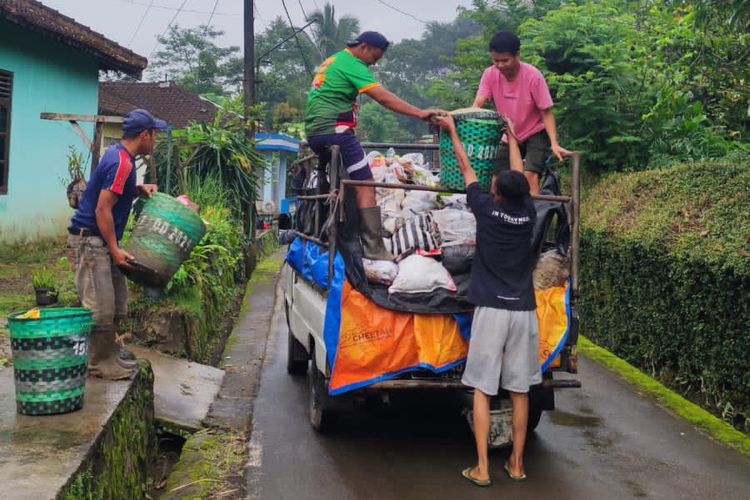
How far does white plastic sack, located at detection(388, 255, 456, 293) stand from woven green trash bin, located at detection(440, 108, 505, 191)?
0.77 meters

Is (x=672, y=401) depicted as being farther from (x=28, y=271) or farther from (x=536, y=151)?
(x=28, y=271)

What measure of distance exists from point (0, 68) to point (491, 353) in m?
9.75

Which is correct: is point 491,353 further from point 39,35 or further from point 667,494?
point 39,35

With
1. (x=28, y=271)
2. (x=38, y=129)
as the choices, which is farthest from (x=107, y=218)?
(x=38, y=129)

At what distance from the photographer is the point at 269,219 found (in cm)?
2539

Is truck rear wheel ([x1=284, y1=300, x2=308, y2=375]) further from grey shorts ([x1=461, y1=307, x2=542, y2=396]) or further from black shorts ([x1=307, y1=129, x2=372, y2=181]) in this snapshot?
grey shorts ([x1=461, y1=307, x2=542, y2=396])

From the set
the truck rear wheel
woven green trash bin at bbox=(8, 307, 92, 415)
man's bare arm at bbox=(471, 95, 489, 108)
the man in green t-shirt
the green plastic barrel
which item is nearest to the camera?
woven green trash bin at bbox=(8, 307, 92, 415)

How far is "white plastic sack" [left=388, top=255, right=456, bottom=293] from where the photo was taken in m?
5.39

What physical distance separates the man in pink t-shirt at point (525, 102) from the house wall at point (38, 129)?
8.32m

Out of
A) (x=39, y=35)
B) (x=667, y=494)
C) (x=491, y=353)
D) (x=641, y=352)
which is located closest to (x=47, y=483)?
(x=491, y=353)

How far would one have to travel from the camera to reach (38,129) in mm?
13086

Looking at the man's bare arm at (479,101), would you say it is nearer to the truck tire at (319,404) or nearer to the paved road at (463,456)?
the truck tire at (319,404)

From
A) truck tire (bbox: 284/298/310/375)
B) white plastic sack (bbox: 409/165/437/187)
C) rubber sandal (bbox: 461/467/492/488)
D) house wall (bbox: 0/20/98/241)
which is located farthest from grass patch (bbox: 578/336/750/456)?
house wall (bbox: 0/20/98/241)

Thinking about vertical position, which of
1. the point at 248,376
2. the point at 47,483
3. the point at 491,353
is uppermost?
the point at 491,353
